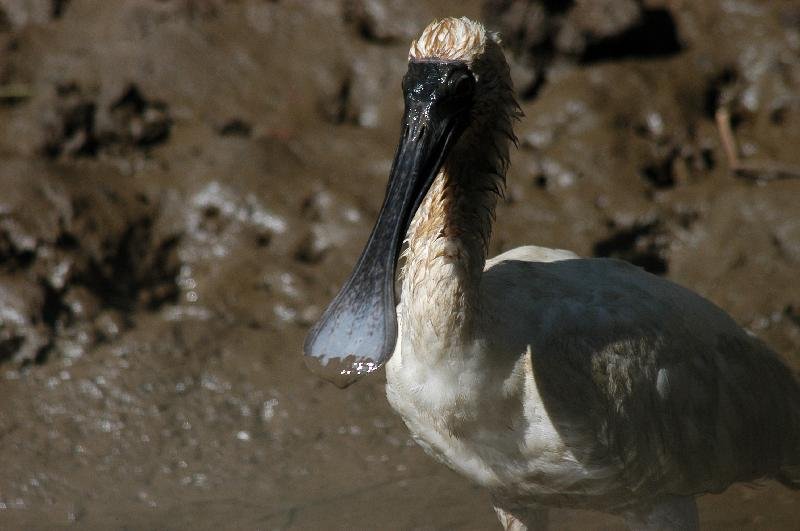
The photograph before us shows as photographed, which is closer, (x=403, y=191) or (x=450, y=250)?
(x=403, y=191)

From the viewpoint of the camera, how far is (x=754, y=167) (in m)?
6.93

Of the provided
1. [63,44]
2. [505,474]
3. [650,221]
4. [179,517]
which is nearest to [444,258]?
[505,474]

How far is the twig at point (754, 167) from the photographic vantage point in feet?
22.6

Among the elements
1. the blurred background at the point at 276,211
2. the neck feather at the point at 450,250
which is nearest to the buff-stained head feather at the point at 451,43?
the neck feather at the point at 450,250

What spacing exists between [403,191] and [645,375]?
3.96 feet

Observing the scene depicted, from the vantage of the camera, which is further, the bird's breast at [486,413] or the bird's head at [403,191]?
the bird's breast at [486,413]

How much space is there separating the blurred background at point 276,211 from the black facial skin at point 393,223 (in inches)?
66.5

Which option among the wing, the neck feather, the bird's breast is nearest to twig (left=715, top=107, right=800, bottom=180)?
the wing

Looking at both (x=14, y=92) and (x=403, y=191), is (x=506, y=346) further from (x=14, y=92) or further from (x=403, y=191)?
(x=14, y=92)

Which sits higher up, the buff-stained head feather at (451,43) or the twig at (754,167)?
the buff-stained head feather at (451,43)

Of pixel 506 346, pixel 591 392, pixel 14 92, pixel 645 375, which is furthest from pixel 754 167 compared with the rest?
pixel 14 92

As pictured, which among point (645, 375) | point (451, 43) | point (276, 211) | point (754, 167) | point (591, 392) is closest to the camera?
point (451, 43)

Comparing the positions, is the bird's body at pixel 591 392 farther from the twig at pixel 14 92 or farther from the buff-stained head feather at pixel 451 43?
the twig at pixel 14 92

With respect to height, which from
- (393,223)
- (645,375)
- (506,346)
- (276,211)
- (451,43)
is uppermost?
(451,43)
